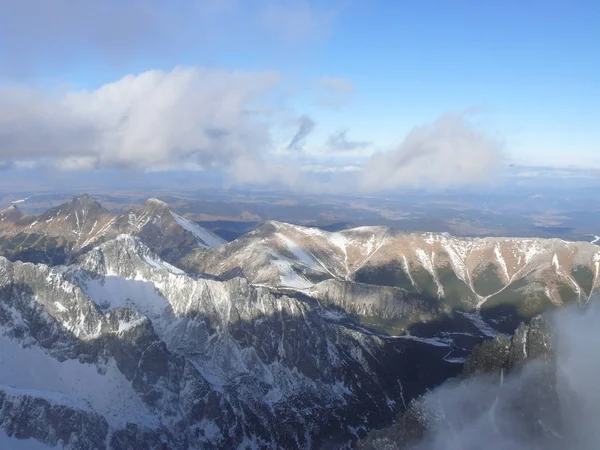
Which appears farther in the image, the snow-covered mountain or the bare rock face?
the snow-covered mountain

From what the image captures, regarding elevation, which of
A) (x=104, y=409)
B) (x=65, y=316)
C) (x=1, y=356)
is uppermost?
(x=65, y=316)

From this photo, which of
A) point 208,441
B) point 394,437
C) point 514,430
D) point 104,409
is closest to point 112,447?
point 104,409

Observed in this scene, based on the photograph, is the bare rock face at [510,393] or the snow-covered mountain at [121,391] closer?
the bare rock face at [510,393]

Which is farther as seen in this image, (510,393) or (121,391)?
(121,391)

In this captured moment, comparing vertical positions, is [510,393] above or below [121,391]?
above

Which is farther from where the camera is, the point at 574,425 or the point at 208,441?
the point at 208,441

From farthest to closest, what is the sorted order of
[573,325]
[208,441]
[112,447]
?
[208,441] < [112,447] < [573,325]

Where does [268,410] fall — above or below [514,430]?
below

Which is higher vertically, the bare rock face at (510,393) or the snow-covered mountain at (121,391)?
the bare rock face at (510,393)

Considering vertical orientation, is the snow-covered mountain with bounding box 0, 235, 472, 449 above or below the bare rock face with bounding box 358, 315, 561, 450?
below

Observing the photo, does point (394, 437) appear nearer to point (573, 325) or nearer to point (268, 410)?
point (573, 325)

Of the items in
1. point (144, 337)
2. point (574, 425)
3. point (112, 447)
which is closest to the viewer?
point (574, 425)
